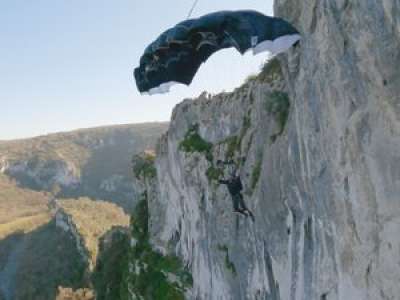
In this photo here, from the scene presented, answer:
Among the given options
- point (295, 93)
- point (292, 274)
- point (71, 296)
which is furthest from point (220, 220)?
point (71, 296)

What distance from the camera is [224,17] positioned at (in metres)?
10.0

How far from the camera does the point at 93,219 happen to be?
113000 mm

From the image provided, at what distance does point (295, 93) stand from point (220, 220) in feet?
33.8

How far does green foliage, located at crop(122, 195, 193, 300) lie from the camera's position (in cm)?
3212

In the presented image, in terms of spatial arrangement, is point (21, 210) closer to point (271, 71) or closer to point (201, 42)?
point (271, 71)

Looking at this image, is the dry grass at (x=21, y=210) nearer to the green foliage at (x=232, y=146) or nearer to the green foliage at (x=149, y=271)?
the green foliage at (x=149, y=271)

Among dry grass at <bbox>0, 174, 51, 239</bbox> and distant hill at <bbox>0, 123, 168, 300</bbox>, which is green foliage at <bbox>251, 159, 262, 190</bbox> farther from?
dry grass at <bbox>0, 174, 51, 239</bbox>

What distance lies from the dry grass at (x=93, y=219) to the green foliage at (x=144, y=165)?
40479 millimetres

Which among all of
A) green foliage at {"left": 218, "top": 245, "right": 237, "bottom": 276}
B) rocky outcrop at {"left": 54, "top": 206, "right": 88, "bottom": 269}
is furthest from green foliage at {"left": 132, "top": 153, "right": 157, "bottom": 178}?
rocky outcrop at {"left": 54, "top": 206, "right": 88, "bottom": 269}

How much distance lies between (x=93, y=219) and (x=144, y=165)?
229 feet

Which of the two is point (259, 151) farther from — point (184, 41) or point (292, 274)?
point (184, 41)

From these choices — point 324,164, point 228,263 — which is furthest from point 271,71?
point 228,263

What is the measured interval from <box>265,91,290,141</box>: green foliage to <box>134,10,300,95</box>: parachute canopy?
14.5ft

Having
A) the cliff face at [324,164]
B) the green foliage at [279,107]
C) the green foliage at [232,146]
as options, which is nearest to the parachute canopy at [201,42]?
the cliff face at [324,164]
